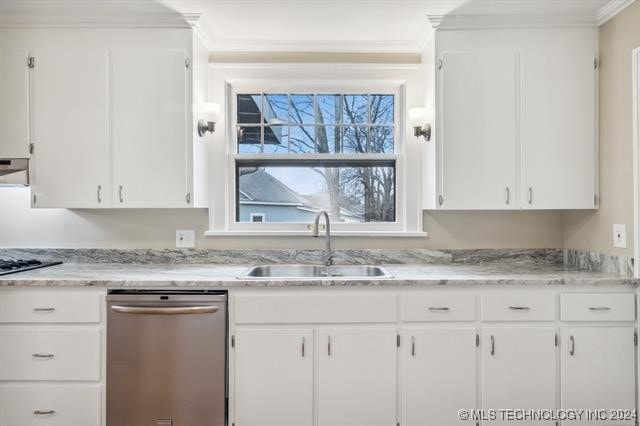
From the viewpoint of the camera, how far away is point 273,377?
2027 mm

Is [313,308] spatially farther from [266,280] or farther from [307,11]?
[307,11]

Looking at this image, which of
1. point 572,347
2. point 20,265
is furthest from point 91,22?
point 572,347

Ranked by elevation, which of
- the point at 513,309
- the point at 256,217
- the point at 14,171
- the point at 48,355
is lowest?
the point at 48,355

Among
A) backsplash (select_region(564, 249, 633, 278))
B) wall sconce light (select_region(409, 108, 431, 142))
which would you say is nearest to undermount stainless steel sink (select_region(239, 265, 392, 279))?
wall sconce light (select_region(409, 108, 431, 142))

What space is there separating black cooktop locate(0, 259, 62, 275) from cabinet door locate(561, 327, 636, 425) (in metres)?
2.92

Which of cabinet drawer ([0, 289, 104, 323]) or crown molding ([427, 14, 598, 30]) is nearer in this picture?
cabinet drawer ([0, 289, 104, 323])

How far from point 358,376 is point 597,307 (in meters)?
1.26

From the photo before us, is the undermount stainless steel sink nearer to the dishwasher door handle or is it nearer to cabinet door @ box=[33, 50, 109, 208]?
the dishwasher door handle

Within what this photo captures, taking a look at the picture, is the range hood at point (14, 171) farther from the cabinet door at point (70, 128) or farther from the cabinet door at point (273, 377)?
the cabinet door at point (273, 377)

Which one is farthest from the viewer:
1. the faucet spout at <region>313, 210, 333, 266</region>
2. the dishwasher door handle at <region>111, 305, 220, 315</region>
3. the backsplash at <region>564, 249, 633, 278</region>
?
the faucet spout at <region>313, 210, 333, 266</region>

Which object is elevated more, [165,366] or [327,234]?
[327,234]

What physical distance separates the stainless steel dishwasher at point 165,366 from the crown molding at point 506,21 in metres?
1.99

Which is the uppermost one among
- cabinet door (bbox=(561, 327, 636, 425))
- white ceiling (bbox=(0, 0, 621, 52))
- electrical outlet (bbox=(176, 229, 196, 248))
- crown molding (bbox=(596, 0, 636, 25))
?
white ceiling (bbox=(0, 0, 621, 52))

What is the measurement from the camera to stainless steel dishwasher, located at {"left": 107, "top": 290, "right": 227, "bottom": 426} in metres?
2.01
